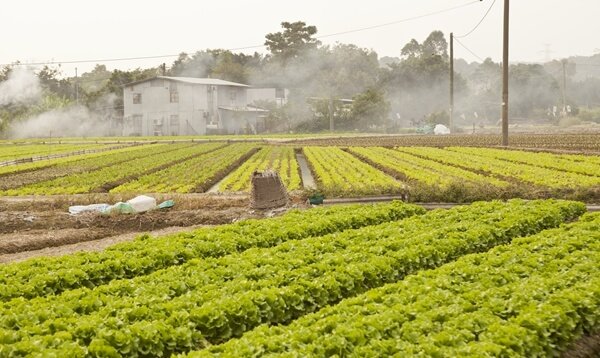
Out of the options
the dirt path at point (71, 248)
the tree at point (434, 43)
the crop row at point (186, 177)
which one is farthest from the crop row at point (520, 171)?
the tree at point (434, 43)

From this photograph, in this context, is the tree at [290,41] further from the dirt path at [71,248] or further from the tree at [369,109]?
the dirt path at [71,248]

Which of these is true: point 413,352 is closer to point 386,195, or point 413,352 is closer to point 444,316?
point 444,316

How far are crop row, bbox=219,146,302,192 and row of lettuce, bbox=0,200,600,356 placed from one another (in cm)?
1334

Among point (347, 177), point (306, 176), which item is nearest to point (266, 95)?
point (306, 176)

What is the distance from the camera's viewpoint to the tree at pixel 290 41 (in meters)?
122

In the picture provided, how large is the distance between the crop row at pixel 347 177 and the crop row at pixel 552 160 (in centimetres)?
736

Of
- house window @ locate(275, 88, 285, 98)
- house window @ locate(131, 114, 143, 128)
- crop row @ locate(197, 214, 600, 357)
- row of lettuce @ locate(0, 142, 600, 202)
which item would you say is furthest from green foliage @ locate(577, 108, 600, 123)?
crop row @ locate(197, 214, 600, 357)

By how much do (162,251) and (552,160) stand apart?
26.2 meters

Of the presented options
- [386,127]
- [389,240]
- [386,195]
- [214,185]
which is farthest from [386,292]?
[386,127]

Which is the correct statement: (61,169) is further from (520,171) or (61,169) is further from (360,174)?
(520,171)

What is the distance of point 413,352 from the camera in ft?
28.5

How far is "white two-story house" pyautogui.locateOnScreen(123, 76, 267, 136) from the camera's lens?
9012 cm

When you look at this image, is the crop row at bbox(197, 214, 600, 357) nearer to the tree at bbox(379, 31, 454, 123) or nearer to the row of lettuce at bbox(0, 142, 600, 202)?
the row of lettuce at bbox(0, 142, 600, 202)

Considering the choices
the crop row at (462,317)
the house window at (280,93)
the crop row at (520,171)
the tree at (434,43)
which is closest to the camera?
the crop row at (462,317)
